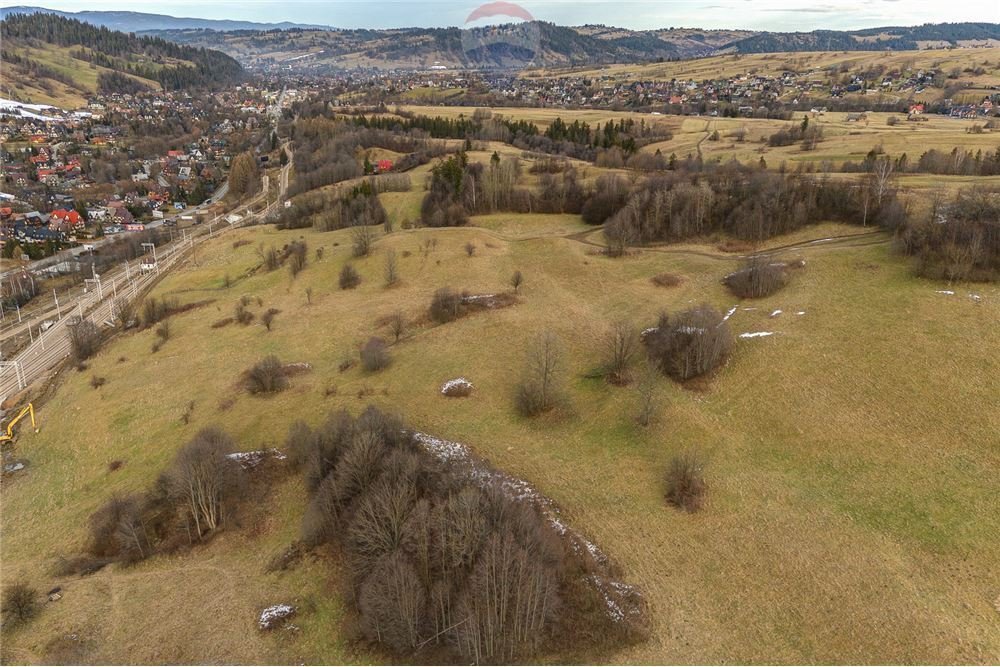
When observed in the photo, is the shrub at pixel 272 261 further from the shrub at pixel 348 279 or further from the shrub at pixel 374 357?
the shrub at pixel 374 357

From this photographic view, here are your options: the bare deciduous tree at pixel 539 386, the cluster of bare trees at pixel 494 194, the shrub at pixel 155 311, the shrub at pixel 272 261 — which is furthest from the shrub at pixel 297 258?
the bare deciduous tree at pixel 539 386

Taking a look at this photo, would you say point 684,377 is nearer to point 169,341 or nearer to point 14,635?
point 14,635

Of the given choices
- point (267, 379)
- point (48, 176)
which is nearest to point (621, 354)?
point (267, 379)

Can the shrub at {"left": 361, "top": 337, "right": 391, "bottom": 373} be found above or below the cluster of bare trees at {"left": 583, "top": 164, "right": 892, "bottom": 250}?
below

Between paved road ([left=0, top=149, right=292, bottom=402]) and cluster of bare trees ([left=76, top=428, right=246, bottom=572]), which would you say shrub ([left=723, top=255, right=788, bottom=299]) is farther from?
paved road ([left=0, top=149, right=292, bottom=402])

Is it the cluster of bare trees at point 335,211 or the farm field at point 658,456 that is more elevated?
the cluster of bare trees at point 335,211

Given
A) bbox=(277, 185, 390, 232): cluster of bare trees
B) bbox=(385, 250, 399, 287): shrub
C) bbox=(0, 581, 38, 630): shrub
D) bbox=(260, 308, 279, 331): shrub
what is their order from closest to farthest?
1. bbox=(0, 581, 38, 630): shrub
2. bbox=(260, 308, 279, 331): shrub
3. bbox=(385, 250, 399, 287): shrub
4. bbox=(277, 185, 390, 232): cluster of bare trees

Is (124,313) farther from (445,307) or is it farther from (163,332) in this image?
(445,307)

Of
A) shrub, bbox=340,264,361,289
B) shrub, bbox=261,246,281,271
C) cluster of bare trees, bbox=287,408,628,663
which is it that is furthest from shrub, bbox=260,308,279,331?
cluster of bare trees, bbox=287,408,628,663
